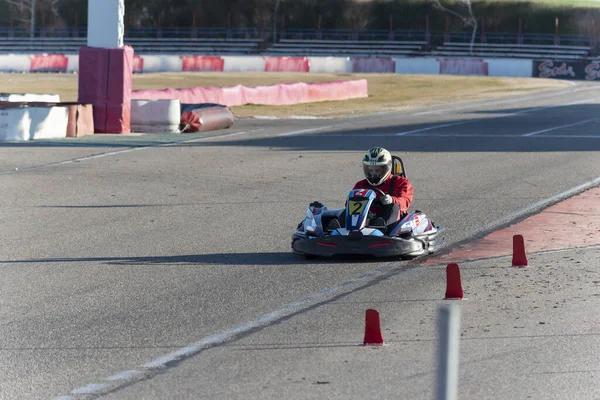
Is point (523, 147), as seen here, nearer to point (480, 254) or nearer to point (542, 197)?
point (542, 197)

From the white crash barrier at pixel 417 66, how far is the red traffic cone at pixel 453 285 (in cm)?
5854

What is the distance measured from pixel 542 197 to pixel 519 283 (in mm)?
6285

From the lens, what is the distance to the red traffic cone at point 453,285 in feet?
26.2

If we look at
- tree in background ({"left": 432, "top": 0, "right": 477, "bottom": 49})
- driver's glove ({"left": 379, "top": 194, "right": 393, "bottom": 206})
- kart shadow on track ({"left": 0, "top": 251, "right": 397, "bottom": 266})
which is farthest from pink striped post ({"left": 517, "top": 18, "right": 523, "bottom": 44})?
kart shadow on track ({"left": 0, "top": 251, "right": 397, "bottom": 266})

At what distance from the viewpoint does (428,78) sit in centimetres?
5775

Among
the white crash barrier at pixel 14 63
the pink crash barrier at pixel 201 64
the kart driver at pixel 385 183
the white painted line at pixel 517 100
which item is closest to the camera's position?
the kart driver at pixel 385 183

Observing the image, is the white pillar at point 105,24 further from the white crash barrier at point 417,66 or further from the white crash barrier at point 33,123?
the white crash barrier at point 417,66

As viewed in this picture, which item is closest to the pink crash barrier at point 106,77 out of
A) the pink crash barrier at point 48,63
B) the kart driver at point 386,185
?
the kart driver at point 386,185

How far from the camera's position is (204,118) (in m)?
26.5

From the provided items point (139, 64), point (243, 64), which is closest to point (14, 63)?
point (139, 64)

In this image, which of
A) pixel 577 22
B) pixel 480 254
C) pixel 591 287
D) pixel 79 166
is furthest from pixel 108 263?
pixel 577 22

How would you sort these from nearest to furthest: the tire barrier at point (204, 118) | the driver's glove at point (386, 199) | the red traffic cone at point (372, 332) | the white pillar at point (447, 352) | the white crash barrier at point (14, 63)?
the white pillar at point (447, 352) → the red traffic cone at point (372, 332) → the driver's glove at point (386, 199) → the tire barrier at point (204, 118) → the white crash barrier at point (14, 63)

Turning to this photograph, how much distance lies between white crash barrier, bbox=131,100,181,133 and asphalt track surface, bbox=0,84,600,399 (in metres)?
7.70

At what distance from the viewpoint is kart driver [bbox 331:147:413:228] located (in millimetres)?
9984
